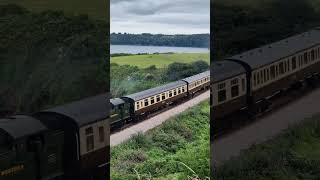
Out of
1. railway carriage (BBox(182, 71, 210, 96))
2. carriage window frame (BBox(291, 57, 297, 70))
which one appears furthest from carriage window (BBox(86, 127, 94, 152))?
carriage window frame (BBox(291, 57, 297, 70))

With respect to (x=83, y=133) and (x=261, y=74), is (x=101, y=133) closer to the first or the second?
(x=83, y=133)

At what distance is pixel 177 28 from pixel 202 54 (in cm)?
33

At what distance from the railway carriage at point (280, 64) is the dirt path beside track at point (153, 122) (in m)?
0.47

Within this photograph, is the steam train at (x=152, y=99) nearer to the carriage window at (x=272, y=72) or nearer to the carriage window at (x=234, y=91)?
the carriage window at (x=234, y=91)

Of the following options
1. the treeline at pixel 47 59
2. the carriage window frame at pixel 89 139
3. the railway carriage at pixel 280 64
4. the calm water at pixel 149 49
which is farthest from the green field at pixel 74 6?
the railway carriage at pixel 280 64

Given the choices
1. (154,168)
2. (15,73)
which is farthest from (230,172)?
(15,73)

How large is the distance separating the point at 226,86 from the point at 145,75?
742 millimetres

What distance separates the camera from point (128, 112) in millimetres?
4469

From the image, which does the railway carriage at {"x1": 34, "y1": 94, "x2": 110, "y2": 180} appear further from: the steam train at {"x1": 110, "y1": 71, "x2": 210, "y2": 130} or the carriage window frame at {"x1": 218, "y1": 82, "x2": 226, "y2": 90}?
the carriage window frame at {"x1": 218, "y1": 82, "x2": 226, "y2": 90}

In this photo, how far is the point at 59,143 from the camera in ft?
12.8

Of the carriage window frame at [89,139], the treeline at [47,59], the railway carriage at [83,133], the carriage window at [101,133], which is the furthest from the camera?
the carriage window at [101,133]

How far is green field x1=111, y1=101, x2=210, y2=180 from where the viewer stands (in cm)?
446

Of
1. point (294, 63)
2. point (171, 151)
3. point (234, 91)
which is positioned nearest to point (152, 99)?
point (171, 151)

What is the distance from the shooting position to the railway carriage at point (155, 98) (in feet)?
14.8
